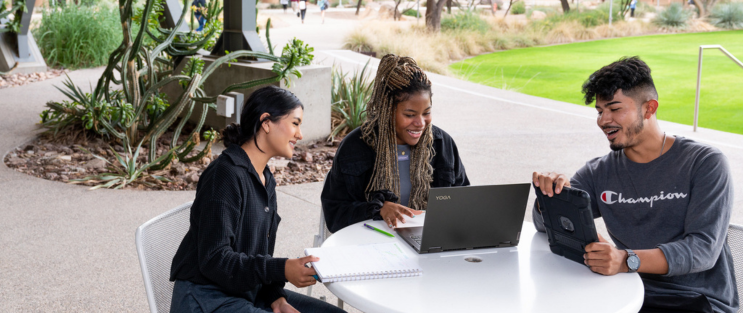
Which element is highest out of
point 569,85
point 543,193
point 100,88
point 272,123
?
point 272,123

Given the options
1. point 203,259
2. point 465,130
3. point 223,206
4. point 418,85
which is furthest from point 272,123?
point 465,130

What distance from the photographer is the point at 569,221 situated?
223cm

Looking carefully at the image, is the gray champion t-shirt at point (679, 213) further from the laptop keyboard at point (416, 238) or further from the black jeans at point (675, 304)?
the laptop keyboard at point (416, 238)

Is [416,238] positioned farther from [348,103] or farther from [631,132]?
[348,103]

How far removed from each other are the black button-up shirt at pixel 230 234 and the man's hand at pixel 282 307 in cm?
6

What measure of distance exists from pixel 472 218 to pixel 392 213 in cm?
49

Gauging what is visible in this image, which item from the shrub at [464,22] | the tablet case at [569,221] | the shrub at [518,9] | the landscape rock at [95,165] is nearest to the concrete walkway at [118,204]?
the landscape rock at [95,165]

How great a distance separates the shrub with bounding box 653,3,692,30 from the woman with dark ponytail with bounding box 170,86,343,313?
3435cm

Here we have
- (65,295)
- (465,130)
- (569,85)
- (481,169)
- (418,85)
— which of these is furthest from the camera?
(569,85)

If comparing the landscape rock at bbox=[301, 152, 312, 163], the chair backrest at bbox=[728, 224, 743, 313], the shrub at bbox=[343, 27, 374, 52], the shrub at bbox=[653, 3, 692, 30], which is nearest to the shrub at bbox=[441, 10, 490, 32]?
the shrub at bbox=[343, 27, 374, 52]

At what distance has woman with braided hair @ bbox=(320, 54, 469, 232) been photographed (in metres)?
3.02

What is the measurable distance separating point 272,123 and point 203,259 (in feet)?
1.79

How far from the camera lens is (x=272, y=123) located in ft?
7.86

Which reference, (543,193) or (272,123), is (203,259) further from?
(543,193)
